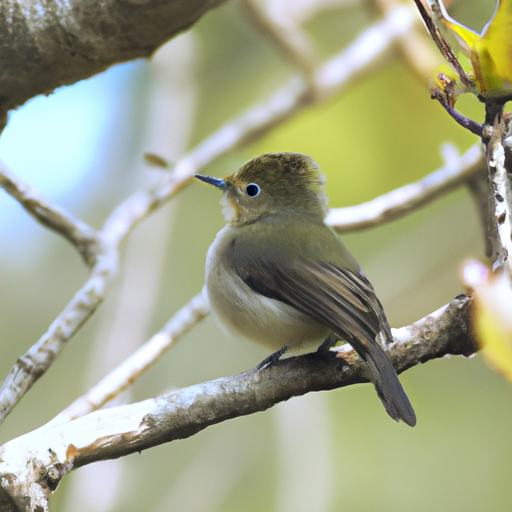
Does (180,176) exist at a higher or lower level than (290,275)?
higher

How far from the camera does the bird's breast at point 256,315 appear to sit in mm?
2133

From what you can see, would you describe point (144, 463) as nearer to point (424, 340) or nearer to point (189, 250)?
point (189, 250)

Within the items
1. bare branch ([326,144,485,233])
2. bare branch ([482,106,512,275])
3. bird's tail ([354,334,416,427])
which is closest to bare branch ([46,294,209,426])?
bare branch ([326,144,485,233])

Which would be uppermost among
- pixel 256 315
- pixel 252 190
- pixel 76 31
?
pixel 76 31

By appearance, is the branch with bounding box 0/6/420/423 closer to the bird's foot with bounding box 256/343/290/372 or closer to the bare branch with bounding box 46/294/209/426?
the bare branch with bounding box 46/294/209/426

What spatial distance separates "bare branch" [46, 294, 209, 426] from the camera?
7.37 feet

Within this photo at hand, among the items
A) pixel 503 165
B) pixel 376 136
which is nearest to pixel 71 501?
pixel 503 165

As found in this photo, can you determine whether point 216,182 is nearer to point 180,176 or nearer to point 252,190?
point 252,190

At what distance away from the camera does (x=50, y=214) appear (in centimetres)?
255

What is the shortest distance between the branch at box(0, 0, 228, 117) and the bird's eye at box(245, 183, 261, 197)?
86cm

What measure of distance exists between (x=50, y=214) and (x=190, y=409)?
127 centimetres

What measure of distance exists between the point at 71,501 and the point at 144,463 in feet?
4.20

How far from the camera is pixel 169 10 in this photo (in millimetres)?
1830

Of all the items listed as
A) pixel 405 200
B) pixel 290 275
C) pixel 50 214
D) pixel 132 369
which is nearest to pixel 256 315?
pixel 290 275
